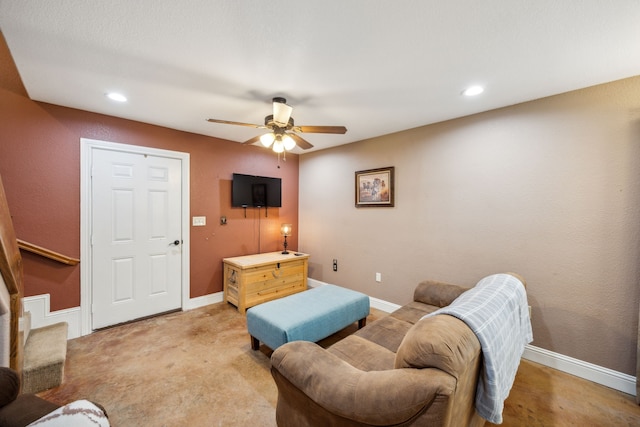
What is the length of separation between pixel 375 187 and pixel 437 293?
1579mm

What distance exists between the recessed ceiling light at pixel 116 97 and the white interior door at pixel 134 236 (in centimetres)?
72

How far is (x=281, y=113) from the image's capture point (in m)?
2.11

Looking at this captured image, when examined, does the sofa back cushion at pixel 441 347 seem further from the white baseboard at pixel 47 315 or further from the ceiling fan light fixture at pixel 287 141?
the white baseboard at pixel 47 315

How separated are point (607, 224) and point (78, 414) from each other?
3383mm

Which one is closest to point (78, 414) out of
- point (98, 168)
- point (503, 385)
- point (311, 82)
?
point (503, 385)

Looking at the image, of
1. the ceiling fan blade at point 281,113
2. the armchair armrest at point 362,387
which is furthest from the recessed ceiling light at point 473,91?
the armchair armrest at point 362,387

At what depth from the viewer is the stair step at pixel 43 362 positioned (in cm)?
184

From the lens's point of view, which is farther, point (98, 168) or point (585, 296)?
point (98, 168)

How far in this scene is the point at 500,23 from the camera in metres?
1.38

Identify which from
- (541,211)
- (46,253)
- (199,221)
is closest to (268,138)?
(199,221)

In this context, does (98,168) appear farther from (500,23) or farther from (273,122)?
(500,23)

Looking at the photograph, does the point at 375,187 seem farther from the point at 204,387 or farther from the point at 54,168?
the point at 54,168

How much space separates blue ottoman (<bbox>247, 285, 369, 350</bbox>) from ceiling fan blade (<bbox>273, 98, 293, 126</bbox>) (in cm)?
171

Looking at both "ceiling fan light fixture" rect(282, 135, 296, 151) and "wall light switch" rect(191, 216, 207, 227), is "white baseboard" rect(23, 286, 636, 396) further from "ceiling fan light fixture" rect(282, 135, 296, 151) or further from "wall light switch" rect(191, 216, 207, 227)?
"ceiling fan light fixture" rect(282, 135, 296, 151)
